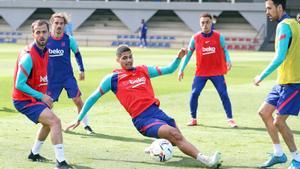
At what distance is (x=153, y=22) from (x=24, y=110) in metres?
52.9

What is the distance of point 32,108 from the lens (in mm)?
8367

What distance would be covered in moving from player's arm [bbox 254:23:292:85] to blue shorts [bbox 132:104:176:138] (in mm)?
1399

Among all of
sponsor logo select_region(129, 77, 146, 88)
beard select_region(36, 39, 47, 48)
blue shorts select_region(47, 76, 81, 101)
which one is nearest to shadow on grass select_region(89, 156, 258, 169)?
sponsor logo select_region(129, 77, 146, 88)

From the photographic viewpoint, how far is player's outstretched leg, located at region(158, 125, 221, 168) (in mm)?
7980

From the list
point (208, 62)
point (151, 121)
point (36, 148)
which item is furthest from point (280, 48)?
point (208, 62)

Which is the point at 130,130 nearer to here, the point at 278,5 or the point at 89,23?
the point at 278,5

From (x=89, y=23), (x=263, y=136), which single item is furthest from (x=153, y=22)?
(x=263, y=136)

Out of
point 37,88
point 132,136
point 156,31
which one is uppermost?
point 37,88

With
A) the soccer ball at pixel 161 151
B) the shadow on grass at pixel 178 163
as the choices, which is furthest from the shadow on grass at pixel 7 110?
the soccer ball at pixel 161 151

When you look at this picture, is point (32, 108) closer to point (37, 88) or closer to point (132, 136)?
point (37, 88)

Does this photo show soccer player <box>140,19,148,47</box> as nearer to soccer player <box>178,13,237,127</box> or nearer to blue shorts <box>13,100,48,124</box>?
soccer player <box>178,13,237,127</box>

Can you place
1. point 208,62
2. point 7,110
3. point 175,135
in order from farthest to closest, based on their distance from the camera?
point 7,110 → point 208,62 → point 175,135

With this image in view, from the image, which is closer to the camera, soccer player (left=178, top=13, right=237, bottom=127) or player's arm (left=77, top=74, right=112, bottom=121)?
player's arm (left=77, top=74, right=112, bottom=121)

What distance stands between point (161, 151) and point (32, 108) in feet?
5.90
